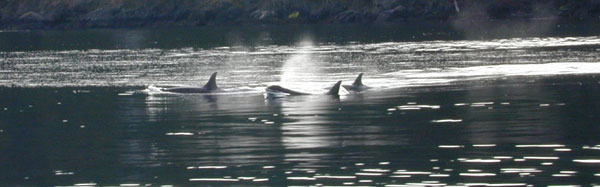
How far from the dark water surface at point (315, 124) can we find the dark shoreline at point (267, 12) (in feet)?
228

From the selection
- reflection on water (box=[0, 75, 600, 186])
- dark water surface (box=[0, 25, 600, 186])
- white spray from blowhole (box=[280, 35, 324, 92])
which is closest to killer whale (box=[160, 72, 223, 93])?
dark water surface (box=[0, 25, 600, 186])

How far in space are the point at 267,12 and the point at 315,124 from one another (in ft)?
391

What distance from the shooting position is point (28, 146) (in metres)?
34.2

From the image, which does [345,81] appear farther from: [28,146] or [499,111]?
[28,146]

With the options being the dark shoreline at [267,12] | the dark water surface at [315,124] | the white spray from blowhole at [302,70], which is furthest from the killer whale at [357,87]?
the dark shoreline at [267,12]

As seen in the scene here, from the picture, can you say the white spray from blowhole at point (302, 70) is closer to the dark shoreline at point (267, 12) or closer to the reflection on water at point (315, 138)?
the reflection on water at point (315, 138)

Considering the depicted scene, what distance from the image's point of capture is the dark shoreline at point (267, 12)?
5758 inches

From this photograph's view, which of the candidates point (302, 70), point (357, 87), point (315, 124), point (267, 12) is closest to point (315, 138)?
point (315, 124)

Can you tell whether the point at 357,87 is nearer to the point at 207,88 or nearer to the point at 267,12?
the point at 207,88

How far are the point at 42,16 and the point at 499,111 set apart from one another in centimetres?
13520

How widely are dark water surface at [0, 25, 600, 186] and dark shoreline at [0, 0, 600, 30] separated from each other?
6938 cm

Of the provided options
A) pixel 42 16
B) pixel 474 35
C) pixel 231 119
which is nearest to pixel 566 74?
pixel 231 119

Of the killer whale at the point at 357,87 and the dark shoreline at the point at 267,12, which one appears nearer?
the killer whale at the point at 357,87

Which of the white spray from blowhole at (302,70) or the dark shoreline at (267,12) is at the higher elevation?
the dark shoreline at (267,12)
